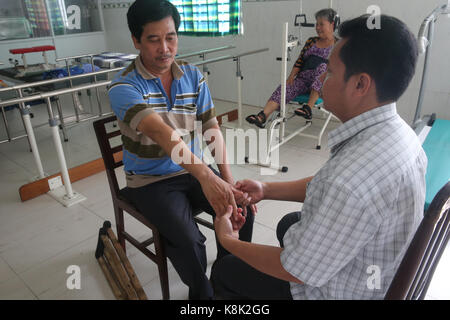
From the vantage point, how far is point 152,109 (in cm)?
135

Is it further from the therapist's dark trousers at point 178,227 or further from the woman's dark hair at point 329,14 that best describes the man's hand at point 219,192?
the woman's dark hair at point 329,14

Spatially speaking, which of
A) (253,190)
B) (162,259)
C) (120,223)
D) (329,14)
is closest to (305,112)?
(329,14)

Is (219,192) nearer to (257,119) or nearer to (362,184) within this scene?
(362,184)

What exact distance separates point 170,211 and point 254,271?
0.46 metres

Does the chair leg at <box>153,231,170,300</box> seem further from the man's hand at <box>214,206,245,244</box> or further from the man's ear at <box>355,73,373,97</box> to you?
the man's ear at <box>355,73,373,97</box>

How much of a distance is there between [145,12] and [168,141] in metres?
0.52

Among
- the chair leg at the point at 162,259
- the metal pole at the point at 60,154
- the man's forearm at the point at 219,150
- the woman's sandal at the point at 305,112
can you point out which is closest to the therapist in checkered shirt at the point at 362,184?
the chair leg at the point at 162,259

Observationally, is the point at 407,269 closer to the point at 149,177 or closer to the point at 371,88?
the point at 371,88

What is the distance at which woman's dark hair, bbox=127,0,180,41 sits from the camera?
1320 millimetres

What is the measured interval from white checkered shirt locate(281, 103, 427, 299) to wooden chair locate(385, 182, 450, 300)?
56 mm

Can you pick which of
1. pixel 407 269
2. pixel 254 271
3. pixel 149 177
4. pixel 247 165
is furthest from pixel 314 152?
pixel 407 269

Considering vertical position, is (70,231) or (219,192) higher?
(219,192)

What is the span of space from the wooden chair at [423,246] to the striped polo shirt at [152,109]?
3.25ft

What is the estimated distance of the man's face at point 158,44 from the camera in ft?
4.47
